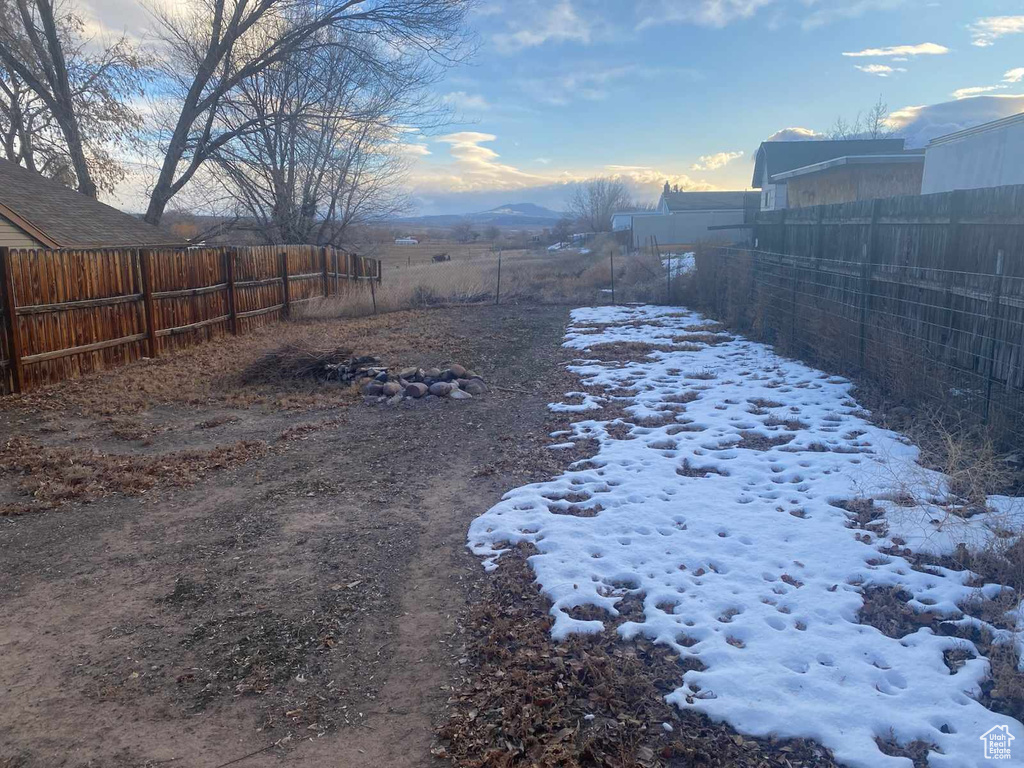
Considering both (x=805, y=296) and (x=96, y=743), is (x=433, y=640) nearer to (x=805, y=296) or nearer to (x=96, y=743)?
(x=96, y=743)

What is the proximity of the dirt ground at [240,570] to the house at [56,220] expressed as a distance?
7.74 m

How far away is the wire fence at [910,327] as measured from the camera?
225 inches

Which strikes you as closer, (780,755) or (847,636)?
(780,755)

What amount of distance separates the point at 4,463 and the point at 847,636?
6739 mm

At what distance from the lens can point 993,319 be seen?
585cm

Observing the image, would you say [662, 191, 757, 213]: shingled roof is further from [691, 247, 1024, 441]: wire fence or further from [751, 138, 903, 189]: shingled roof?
[691, 247, 1024, 441]: wire fence

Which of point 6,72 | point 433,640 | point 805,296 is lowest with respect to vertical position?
point 433,640

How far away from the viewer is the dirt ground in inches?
117

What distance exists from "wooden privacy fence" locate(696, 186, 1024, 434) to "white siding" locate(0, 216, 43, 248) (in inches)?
571

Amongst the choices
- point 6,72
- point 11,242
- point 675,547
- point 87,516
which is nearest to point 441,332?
point 11,242

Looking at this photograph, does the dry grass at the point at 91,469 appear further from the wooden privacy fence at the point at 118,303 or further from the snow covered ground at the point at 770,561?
the snow covered ground at the point at 770,561

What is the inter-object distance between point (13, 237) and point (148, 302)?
203 inches

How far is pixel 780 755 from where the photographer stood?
2.72 m

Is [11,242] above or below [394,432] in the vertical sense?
above
